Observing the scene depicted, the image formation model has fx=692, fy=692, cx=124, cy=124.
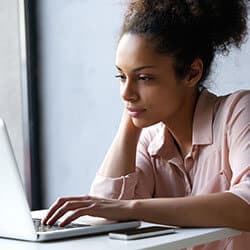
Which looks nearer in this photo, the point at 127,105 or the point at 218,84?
the point at 127,105

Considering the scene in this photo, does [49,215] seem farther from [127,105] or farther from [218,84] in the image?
[218,84]

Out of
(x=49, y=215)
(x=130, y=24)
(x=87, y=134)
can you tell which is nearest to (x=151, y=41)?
(x=130, y=24)

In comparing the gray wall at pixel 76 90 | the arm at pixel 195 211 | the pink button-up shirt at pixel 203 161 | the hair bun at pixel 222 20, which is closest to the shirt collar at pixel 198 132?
the pink button-up shirt at pixel 203 161

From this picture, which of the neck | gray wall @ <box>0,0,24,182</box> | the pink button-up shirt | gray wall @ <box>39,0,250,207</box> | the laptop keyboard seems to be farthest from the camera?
gray wall @ <box>0,0,24,182</box>

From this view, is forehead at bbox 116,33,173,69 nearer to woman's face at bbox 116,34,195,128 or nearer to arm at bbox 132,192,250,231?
woman's face at bbox 116,34,195,128

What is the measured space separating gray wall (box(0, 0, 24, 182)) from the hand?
1491 mm

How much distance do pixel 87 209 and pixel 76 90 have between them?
55.1 inches

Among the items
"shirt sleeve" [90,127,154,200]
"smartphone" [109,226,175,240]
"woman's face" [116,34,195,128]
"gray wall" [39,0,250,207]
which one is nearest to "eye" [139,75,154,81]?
"woman's face" [116,34,195,128]

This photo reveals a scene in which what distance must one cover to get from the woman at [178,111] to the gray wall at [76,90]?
85 cm

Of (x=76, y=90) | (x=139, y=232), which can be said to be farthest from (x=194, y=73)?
(x=76, y=90)

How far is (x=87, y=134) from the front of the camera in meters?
2.48

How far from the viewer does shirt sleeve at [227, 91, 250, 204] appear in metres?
1.22

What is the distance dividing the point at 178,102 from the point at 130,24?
0.19m

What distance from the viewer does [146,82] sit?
52.9 inches
